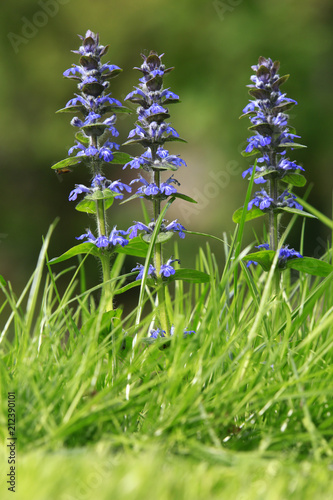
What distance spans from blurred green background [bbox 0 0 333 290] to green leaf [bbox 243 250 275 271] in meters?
4.11

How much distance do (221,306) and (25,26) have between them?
269 inches

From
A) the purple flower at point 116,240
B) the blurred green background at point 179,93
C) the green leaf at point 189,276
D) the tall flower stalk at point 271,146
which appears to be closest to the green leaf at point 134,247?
the purple flower at point 116,240

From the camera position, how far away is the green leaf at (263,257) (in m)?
1.78

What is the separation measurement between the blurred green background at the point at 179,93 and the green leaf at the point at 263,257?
4111mm

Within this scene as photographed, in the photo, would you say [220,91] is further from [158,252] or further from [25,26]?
[158,252]

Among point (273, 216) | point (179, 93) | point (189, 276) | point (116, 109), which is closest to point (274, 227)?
point (273, 216)

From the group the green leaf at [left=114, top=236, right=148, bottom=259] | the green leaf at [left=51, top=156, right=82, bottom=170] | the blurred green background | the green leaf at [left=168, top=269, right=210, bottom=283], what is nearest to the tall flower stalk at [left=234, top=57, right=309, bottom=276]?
the green leaf at [left=168, top=269, right=210, bottom=283]

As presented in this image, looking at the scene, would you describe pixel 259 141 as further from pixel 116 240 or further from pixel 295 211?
pixel 116 240

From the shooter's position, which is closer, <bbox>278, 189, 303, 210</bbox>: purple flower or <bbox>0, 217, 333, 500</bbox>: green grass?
<bbox>0, 217, 333, 500</bbox>: green grass

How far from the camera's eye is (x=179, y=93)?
271 inches

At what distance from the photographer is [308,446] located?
4.11 feet

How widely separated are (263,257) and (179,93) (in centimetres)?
550

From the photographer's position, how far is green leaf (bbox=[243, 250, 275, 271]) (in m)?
1.78

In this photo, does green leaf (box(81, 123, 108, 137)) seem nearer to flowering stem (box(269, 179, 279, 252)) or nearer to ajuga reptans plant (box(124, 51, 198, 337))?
ajuga reptans plant (box(124, 51, 198, 337))
